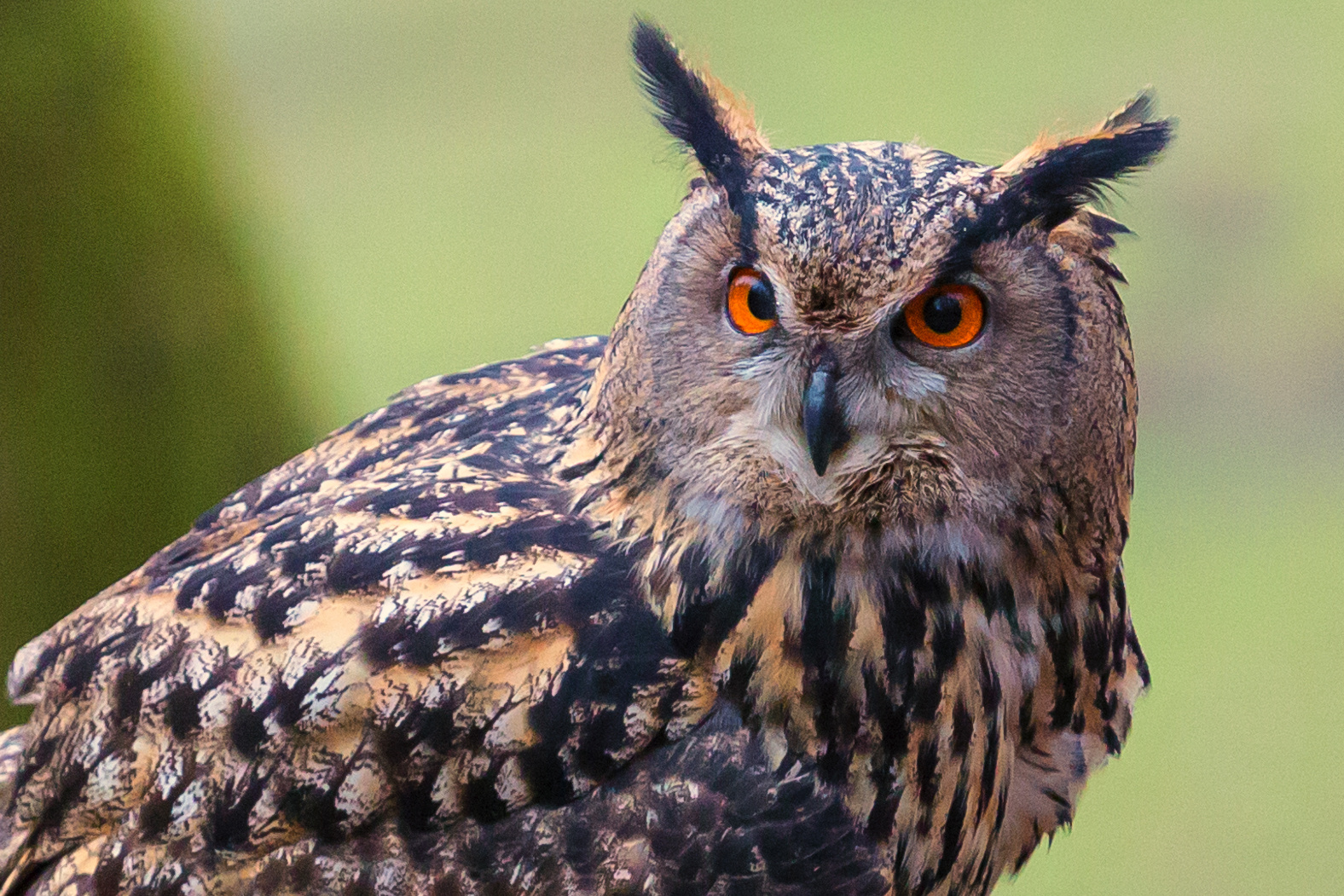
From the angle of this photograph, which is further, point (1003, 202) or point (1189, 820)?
point (1189, 820)

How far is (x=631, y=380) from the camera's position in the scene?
3.53 feet

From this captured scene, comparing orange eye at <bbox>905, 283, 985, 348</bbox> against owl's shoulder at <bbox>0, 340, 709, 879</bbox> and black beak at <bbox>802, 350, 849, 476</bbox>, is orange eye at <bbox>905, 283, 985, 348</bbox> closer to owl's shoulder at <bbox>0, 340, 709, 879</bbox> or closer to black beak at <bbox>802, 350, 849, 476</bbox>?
black beak at <bbox>802, 350, 849, 476</bbox>

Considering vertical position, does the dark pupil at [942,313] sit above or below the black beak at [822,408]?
above

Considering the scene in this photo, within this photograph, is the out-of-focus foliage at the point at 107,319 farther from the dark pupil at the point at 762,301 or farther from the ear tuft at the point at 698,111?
the dark pupil at the point at 762,301

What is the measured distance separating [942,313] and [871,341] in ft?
0.20

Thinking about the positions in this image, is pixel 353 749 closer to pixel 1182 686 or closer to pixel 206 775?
pixel 206 775

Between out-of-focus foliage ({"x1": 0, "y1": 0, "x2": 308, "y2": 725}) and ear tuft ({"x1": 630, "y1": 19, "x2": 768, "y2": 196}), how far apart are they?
96 cm

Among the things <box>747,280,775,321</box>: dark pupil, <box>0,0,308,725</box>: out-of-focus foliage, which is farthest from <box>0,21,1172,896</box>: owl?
<box>0,0,308,725</box>: out-of-focus foliage

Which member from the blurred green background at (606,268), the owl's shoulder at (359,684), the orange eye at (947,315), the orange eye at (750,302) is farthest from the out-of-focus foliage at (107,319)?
the orange eye at (947,315)

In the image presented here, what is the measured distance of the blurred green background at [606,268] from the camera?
181 centimetres

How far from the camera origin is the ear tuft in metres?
1.02

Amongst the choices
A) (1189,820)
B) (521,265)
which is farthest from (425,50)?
(1189,820)

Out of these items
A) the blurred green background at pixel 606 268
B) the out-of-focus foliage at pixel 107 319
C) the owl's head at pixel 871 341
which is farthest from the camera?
the blurred green background at pixel 606 268

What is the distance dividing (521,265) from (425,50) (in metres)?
0.48
